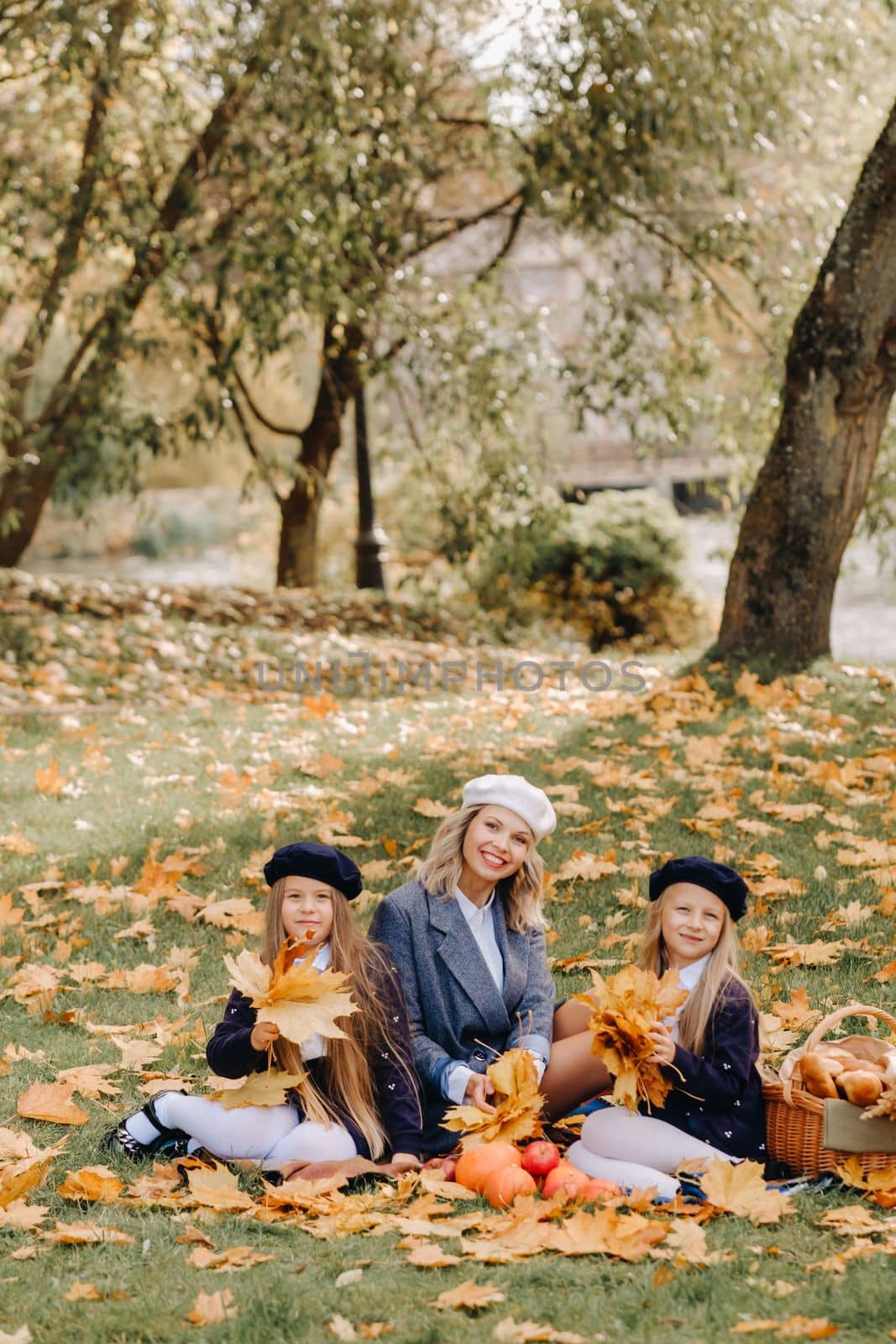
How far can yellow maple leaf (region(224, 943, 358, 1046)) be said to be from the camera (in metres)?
3.13

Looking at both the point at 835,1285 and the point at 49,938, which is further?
the point at 49,938

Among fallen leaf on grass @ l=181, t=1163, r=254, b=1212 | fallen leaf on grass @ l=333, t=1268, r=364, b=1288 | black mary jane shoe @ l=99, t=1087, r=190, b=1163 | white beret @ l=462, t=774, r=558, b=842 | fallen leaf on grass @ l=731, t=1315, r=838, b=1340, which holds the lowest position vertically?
black mary jane shoe @ l=99, t=1087, r=190, b=1163

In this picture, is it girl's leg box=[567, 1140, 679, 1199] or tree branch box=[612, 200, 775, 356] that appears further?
tree branch box=[612, 200, 775, 356]

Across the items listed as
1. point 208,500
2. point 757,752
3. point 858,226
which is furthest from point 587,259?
point 757,752

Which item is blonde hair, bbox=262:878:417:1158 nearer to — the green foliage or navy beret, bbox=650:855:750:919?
navy beret, bbox=650:855:750:919

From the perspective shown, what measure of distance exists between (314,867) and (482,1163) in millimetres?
781

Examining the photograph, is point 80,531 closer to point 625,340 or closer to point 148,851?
point 625,340

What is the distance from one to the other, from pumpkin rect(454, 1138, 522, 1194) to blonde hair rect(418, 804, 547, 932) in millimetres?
697

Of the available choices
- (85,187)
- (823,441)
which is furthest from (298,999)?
(85,187)

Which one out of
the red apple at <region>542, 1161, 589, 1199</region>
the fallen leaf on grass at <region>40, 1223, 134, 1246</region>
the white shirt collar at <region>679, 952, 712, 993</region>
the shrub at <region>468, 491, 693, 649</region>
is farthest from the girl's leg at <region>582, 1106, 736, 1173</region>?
the shrub at <region>468, 491, 693, 649</region>

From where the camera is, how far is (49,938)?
5.05 metres

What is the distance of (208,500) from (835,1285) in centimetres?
3053

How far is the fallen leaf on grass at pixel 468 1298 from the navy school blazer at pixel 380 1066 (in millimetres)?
812

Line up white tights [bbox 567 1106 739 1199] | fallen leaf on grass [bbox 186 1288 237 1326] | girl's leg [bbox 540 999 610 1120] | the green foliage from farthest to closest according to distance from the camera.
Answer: the green foliage
girl's leg [bbox 540 999 610 1120]
white tights [bbox 567 1106 739 1199]
fallen leaf on grass [bbox 186 1288 237 1326]
